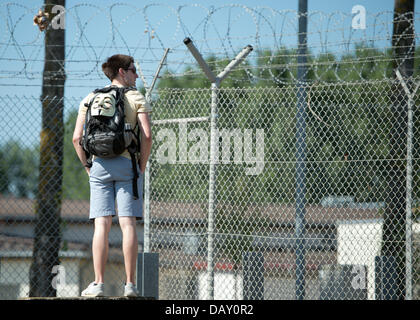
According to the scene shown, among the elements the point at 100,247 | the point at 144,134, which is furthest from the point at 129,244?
the point at 144,134

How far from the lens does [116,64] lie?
4516 mm

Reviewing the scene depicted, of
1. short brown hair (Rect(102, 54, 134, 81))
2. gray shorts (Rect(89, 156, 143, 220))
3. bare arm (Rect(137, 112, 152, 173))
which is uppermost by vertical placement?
short brown hair (Rect(102, 54, 134, 81))

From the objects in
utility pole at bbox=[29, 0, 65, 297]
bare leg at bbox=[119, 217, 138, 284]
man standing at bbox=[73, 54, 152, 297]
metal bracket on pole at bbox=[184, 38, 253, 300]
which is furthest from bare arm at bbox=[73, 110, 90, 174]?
utility pole at bbox=[29, 0, 65, 297]

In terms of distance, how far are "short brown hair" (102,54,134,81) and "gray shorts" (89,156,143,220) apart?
63cm

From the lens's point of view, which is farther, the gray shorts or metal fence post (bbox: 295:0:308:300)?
metal fence post (bbox: 295:0:308:300)

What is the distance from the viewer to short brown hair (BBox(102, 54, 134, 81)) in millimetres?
4512

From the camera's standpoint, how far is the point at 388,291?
5.98 meters

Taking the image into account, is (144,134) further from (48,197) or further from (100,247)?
(48,197)

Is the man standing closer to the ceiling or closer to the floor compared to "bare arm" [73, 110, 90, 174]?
closer to the floor

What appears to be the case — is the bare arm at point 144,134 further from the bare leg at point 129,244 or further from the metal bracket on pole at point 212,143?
the metal bracket on pole at point 212,143

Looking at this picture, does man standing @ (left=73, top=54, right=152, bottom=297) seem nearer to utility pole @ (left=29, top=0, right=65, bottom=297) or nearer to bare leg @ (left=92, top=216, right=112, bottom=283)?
bare leg @ (left=92, top=216, right=112, bottom=283)

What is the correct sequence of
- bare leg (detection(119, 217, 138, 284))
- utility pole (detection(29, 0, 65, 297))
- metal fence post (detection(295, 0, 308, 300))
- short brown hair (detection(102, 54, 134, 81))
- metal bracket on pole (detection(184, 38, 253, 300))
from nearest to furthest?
bare leg (detection(119, 217, 138, 284))
short brown hair (detection(102, 54, 134, 81))
metal bracket on pole (detection(184, 38, 253, 300))
metal fence post (detection(295, 0, 308, 300))
utility pole (detection(29, 0, 65, 297))
